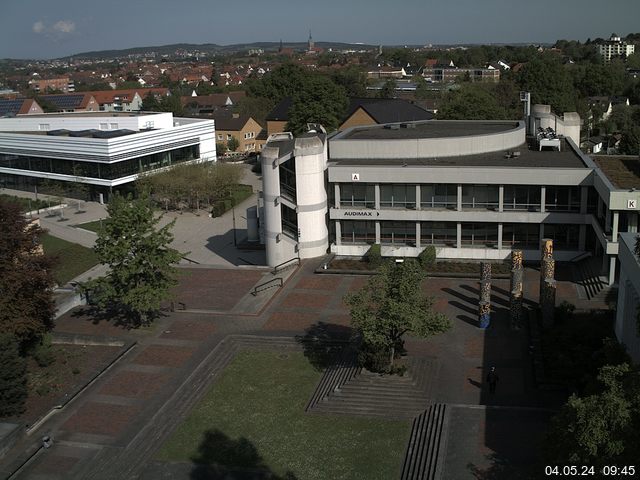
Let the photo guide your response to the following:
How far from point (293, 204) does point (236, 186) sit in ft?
90.5

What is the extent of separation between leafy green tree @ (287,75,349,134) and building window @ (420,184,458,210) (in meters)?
38.0

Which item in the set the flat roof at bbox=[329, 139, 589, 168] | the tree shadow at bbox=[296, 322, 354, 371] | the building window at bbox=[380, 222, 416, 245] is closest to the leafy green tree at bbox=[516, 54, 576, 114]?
the flat roof at bbox=[329, 139, 589, 168]

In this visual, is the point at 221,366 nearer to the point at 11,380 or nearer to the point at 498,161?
the point at 11,380

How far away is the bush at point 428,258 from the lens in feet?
138

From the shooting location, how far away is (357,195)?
4447cm

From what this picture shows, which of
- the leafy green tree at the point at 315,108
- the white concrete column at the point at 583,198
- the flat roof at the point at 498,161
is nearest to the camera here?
the white concrete column at the point at 583,198

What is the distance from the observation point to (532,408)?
996 inches

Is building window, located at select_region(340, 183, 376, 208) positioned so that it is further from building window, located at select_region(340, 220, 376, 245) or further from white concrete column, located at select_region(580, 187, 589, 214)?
white concrete column, located at select_region(580, 187, 589, 214)

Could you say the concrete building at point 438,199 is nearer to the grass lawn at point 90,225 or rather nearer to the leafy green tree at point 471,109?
the grass lawn at point 90,225

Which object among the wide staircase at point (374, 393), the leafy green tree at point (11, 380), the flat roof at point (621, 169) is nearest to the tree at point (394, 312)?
the wide staircase at point (374, 393)

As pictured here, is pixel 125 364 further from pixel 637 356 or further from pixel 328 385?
pixel 637 356

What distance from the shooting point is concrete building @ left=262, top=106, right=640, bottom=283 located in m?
41.4

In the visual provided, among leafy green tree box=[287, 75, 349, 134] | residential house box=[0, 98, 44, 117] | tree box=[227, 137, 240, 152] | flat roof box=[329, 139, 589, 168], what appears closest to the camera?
flat roof box=[329, 139, 589, 168]

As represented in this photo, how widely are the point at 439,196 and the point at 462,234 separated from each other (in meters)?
2.70
